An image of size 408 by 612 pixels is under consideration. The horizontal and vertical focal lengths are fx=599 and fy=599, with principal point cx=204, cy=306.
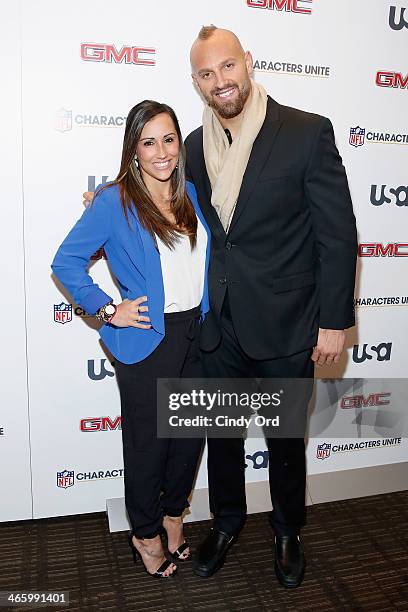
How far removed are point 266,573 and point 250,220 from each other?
4.51ft

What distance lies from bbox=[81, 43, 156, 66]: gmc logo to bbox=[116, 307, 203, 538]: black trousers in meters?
1.10

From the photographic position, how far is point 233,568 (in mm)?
2375

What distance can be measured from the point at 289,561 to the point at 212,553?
0.30 meters

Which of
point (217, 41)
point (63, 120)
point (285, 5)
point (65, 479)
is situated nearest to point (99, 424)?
point (65, 479)

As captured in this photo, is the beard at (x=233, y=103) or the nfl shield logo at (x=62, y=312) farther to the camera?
the nfl shield logo at (x=62, y=312)

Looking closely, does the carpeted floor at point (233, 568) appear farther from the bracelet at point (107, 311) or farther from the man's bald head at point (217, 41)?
the man's bald head at point (217, 41)

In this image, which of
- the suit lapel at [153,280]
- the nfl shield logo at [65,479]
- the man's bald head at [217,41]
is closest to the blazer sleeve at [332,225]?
the man's bald head at [217,41]

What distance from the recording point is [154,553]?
2.29 metres

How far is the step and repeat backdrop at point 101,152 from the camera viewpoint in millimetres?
2406

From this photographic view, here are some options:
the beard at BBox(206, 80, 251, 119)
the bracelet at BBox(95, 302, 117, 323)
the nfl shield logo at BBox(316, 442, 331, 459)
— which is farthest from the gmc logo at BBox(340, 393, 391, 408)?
the beard at BBox(206, 80, 251, 119)

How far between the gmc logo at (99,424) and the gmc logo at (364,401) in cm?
117

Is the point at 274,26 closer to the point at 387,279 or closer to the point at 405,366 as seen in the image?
the point at 387,279

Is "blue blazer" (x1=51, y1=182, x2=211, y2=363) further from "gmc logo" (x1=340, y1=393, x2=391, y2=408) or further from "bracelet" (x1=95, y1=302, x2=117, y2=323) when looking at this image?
"gmc logo" (x1=340, y1=393, x2=391, y2=408)

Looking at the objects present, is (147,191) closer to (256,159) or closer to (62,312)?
(256,159)
